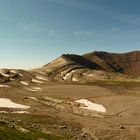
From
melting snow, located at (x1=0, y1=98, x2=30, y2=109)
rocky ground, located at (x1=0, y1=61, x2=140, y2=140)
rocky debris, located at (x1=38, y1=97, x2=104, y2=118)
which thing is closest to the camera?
rocky ground, located at (x1=0, y1=61, x2=140, y2=140)

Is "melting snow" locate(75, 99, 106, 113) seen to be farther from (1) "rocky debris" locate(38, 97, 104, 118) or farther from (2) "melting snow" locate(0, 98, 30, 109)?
(2) "melting snow" locate(0, 98, 30, 109)

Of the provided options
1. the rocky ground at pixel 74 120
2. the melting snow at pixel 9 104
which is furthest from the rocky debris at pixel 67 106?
the melting snow at pixel 9 104

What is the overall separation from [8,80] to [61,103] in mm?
58680

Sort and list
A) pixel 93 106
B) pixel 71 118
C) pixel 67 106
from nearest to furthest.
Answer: pixel 71 118, pixel 93 106, pixel 67 106

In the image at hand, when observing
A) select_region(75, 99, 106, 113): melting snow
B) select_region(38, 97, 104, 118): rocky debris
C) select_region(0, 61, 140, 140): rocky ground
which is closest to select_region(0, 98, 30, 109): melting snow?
select_region(0, 61, 140, 140): rocky ground

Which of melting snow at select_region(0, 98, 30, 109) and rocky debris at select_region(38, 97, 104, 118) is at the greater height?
melting snow at select_region(0, 98, 30, 109)

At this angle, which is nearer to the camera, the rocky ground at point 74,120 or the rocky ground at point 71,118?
the rocky ground at point 71,118

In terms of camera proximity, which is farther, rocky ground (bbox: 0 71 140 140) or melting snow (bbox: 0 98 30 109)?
melting snow (bbox: 0 98 30 109)

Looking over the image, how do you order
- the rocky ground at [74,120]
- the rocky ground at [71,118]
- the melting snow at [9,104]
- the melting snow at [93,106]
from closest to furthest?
the rocky ground at [71,118], the rocky ground at [74,120], the melting snow at [93,106], the melting snow at [9,104]

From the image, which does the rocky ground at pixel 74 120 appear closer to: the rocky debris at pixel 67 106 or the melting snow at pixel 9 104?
the rocky debris at pixel 67 106

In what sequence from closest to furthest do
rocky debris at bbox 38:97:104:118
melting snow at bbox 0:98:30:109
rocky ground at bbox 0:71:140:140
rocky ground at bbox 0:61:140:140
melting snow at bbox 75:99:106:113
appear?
rocky ground at bbox 0:61:140:140 < rocky ground at bbox 0:71:140:140 < rocky debris at bbox 38:97:104:118 < melting snow at bbox 75:99:106:113 < melting snow at bbox 0:98:30:109

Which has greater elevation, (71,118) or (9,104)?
(9,104)

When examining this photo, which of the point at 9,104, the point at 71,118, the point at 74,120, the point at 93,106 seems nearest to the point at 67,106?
the point at 93,106

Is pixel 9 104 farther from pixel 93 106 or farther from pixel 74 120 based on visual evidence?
pixel 74 120
